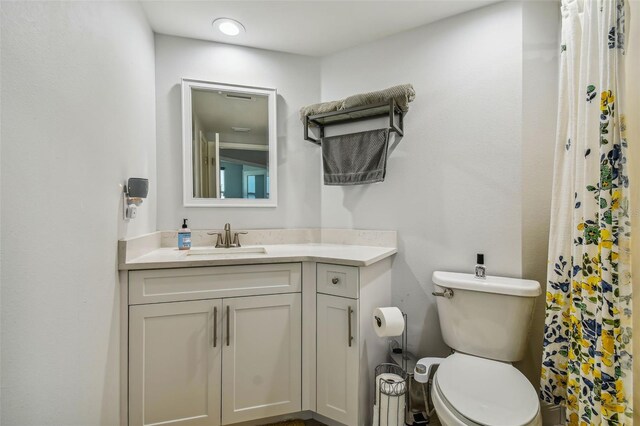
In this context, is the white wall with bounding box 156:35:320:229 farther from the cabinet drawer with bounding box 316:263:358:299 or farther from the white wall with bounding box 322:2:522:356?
the cabinet drawer with bounding box 316:263:358:299

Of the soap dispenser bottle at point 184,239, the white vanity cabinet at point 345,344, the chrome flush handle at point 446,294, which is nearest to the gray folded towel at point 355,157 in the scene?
the white vanity cabinet at point 345,344

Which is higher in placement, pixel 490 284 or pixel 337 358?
pixel 490 284

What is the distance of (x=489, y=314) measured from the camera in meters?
1.42

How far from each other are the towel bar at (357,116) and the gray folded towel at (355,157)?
4.0 inches

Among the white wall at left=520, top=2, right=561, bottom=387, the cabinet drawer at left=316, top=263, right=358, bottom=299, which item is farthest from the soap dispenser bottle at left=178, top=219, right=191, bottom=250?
the white wall at left=520, top=2, right=561, bottom=387

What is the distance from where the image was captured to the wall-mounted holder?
136cm

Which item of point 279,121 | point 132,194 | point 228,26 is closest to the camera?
point 132,194

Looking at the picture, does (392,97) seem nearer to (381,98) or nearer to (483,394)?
(381,98)

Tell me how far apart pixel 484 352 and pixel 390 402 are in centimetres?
52

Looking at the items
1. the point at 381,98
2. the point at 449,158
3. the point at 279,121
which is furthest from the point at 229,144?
the point at 449,158

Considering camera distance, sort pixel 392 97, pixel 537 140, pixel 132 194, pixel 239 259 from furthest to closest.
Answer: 1. pixel 392 97
2. pixel 537 140
3. pixel 239 259
4. pixel 132 194

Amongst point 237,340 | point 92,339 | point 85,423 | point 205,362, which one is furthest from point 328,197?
point 85,423

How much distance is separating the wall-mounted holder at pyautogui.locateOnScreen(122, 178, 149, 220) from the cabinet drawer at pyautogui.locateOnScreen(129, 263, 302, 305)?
0.29 metres

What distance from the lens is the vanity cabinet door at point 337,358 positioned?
57.8 inches
